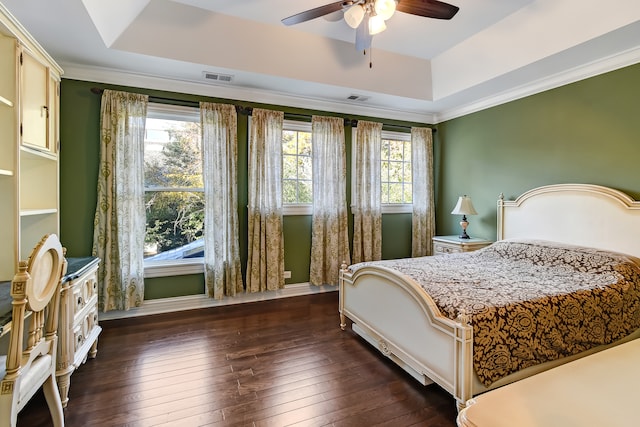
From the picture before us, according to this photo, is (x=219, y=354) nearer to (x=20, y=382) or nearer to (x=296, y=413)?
(x=296, y=413)

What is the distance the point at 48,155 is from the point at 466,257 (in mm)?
3925

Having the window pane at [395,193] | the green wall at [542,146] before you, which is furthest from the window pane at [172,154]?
the green wall at [542,146]

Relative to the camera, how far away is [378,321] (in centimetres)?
255

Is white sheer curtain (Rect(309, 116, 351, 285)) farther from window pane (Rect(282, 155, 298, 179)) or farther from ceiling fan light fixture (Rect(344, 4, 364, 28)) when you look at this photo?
ceiling fan light fixture (Rect(344, 4, 364, 28))

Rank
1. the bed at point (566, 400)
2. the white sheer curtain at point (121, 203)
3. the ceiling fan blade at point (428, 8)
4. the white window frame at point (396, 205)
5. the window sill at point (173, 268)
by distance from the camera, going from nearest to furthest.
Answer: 1. the bed at point (566, 400)
2. the ceiling fan blade at point (428, 8)
3. the white sheer curtain at point (121, 203)
4. the window sill at point (173, 268)
5. the white window frame at point (396, 205)

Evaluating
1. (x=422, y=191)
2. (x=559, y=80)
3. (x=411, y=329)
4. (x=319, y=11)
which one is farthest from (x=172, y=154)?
(x=559, y=80)

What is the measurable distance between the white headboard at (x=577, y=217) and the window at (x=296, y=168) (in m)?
2.57

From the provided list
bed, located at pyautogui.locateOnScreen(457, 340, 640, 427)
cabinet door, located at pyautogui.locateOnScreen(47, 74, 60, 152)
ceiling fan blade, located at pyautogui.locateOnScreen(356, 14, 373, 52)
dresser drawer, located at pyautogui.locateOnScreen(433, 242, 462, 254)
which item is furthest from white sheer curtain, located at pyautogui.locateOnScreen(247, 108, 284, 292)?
bed, located at pyautogui.locateOnScreen(457, 340, 640, 427)

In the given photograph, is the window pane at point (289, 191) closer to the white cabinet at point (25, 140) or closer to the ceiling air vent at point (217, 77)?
the ceiling air vent at point (217, 77)

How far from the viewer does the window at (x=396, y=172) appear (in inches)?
188

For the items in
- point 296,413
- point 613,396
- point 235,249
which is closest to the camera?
point 613,396

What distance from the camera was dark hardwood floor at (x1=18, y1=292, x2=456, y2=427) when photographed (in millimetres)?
1869

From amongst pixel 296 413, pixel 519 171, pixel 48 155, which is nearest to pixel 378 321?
pixel 296 413

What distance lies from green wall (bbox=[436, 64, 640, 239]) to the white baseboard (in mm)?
2538
